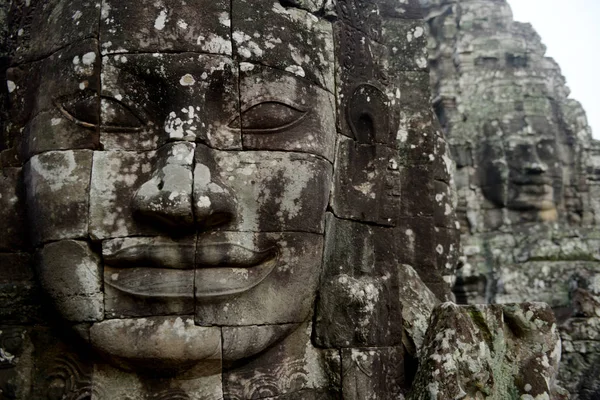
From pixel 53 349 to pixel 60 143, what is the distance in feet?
3.38

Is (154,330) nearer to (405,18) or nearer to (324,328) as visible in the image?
(324,328)

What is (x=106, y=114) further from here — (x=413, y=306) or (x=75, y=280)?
(x=413, y=306)

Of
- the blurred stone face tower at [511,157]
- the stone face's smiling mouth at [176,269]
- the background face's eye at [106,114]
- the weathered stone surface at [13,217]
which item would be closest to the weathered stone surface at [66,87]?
the background face's eye at [106,114]

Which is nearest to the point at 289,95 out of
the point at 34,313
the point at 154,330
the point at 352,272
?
the point at 352,272

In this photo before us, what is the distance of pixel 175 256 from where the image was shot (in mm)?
3201

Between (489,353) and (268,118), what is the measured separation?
168 cm

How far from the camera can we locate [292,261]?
3445 mm

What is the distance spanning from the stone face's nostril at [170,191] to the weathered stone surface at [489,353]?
1.40 m

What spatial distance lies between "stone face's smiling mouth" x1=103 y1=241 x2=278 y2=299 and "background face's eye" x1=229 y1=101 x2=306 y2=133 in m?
0.61

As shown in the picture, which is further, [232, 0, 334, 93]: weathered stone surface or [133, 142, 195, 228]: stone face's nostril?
[232, 0, 334, 93]: weathered stone surface

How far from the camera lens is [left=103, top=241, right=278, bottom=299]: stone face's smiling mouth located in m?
3.19

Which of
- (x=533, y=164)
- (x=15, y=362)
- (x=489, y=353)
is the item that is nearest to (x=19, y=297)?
(x=15, y=362)

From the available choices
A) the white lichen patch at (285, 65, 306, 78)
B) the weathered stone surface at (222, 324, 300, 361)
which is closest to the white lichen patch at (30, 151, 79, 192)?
the weathered stone surface at (222, 324, 300, 361)

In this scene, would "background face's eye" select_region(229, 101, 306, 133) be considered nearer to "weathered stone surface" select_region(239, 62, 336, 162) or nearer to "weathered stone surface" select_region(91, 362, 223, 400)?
"weathered stone surface" select_region(239, 62, 336, 162)
